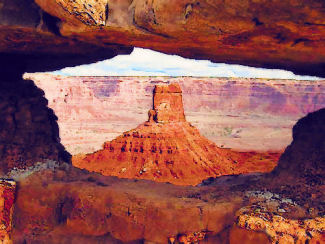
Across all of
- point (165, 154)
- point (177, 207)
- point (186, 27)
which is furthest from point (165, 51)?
point (165, 154)

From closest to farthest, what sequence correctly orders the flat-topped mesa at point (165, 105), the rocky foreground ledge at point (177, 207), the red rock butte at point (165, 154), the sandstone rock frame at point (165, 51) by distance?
the sandstone rock frame at point (165, 51), the rocky foreground ledge at point (177, 207), the red rock butte at point (165, 154), the flat-topped mesa at point (165, 105)

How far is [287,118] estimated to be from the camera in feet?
241

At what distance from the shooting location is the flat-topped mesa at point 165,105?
102ft

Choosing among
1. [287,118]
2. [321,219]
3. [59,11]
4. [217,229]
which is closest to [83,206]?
[217,229]

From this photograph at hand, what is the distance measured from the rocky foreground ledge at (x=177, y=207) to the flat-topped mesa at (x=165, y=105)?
23930 millimetres

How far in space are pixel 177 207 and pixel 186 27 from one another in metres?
2.87

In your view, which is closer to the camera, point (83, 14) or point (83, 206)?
point (83, 14)

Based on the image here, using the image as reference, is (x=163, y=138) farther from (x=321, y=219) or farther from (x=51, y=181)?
(x=321, y=219)

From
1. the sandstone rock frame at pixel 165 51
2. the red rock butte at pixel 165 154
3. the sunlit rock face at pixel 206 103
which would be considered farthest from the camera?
the sunlit rock face at pixel 206 103

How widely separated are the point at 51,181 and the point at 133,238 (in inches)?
82.4

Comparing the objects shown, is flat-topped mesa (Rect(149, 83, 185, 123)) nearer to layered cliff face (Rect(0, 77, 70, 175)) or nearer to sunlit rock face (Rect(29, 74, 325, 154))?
layered cliff face (Rect(0, 77, 70, 175))

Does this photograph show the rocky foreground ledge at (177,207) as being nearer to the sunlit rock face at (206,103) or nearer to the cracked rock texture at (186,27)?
the cracked rock texture at (186,27)

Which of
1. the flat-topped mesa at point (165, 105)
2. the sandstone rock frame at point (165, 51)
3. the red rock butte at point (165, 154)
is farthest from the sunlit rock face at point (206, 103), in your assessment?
the sandstone rock frame at point (165, 51)

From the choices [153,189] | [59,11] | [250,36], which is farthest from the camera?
[153,189]
